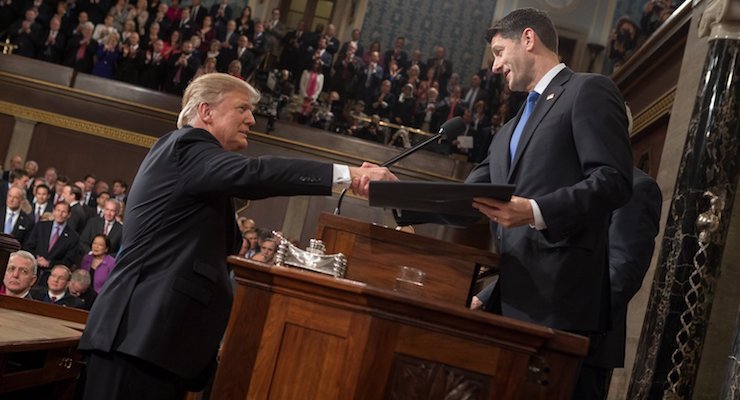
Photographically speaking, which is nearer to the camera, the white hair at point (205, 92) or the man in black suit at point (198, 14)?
the white hair at point (205, 92)

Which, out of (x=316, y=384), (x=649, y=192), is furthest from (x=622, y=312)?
(x=316, y=384)

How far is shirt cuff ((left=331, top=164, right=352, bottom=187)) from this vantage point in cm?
262

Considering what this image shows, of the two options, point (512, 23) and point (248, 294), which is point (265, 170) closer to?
point (248, 294)

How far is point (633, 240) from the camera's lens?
3164 mm

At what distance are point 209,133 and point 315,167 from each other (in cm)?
41

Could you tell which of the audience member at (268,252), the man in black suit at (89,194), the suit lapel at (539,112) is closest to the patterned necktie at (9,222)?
the man in black suit at (89,194)

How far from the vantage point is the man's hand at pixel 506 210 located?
7.32 feet

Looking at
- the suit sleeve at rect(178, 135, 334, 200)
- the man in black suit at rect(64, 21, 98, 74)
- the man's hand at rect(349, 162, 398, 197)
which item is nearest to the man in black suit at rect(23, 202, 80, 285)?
the man in black suit at rect(64, 21, 98, 74)

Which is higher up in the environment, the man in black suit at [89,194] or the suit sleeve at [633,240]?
the suit sleeve at [633,240]

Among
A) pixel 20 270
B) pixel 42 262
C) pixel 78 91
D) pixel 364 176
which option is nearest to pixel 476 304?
pixel 364 176

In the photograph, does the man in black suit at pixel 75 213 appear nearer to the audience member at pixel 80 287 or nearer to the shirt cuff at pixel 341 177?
the audience member at pixel 80 287

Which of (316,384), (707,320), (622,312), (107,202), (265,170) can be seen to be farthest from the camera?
(107,202)

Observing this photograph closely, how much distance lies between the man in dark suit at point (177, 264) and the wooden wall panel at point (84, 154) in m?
11.6

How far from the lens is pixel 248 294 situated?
210cm
